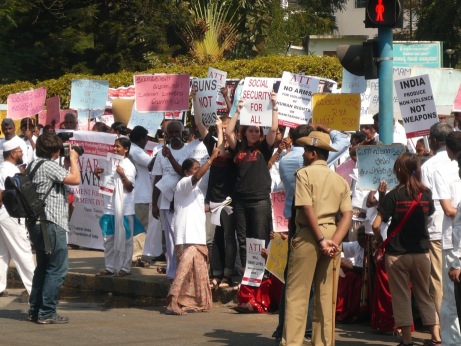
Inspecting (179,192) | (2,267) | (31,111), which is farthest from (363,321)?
(31,111)

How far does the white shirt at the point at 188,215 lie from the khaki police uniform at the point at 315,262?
2.65 m

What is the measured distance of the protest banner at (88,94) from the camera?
54.7 ft

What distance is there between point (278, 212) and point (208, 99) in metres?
2.32

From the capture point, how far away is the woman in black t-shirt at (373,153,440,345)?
899cm

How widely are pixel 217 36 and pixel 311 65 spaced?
9636 mm

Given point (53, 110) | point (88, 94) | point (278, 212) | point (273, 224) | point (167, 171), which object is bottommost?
point (273, 224)

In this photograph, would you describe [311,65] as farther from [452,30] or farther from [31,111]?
[452,30]

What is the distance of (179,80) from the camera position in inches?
541

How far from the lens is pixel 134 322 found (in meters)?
10.6

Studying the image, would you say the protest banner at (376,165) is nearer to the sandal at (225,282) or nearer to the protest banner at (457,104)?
the sandal at (225,282)

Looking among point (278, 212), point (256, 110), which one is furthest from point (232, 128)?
point (278, 212)

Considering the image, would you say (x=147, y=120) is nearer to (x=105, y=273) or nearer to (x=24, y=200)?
(x=105, y=273)

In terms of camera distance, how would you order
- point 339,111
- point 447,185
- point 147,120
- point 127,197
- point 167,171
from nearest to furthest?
1. point 447,185
2. point 339,111
3. point 167,171
4. point 127,197
5. point 147,120

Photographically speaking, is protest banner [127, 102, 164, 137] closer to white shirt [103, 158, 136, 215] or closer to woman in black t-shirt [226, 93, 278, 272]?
white shirt [103, 158, 136, 215]
